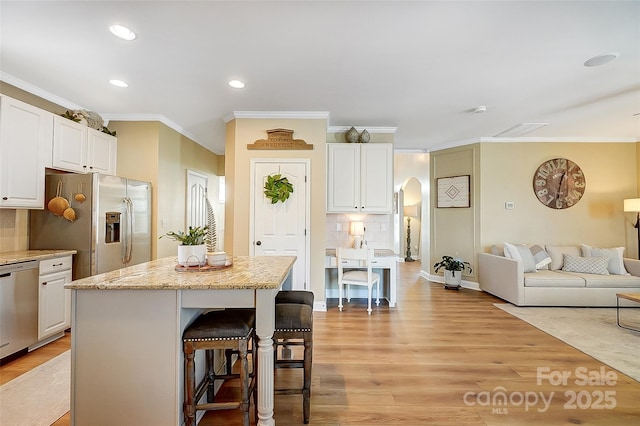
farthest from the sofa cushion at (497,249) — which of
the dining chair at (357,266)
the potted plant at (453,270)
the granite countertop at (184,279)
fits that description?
the granite countertop at (184,279)

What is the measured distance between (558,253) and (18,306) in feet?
22.8

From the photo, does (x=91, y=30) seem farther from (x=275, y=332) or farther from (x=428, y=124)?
(x=428, y=124)

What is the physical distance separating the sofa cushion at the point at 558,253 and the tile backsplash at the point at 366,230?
2.65 m

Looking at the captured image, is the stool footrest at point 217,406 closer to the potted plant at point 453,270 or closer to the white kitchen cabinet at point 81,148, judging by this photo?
the white kitchen cabinet at point 81,148

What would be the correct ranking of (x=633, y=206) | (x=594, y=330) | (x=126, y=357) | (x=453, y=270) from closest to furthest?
(x=126, y=357) → (x=594, y=330) → (x=633, y=206) → (x=453, y=270)

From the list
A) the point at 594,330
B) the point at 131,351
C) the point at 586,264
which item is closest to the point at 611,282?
the point at 586,264

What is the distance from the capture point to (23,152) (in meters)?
2.86

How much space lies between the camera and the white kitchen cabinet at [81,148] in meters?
3.23

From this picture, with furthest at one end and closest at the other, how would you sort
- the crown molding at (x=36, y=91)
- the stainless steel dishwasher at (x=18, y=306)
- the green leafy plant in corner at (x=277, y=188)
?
the green leafy plant in corner at (x=277, y=188) < the crown molding at (x=36, y=91) < the stainless steel dishwasher at (x=18, y=306)

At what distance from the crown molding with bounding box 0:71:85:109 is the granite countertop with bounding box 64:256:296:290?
2722mm

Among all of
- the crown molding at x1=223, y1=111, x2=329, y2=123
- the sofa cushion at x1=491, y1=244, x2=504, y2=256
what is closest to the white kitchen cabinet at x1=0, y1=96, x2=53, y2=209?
the crown molding at x1=223, y1=111, x2=329, y2=123

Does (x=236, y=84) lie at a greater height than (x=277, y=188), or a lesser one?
greater

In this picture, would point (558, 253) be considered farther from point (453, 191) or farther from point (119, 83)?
point (119, 83)

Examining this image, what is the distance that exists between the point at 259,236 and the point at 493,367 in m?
2.93
